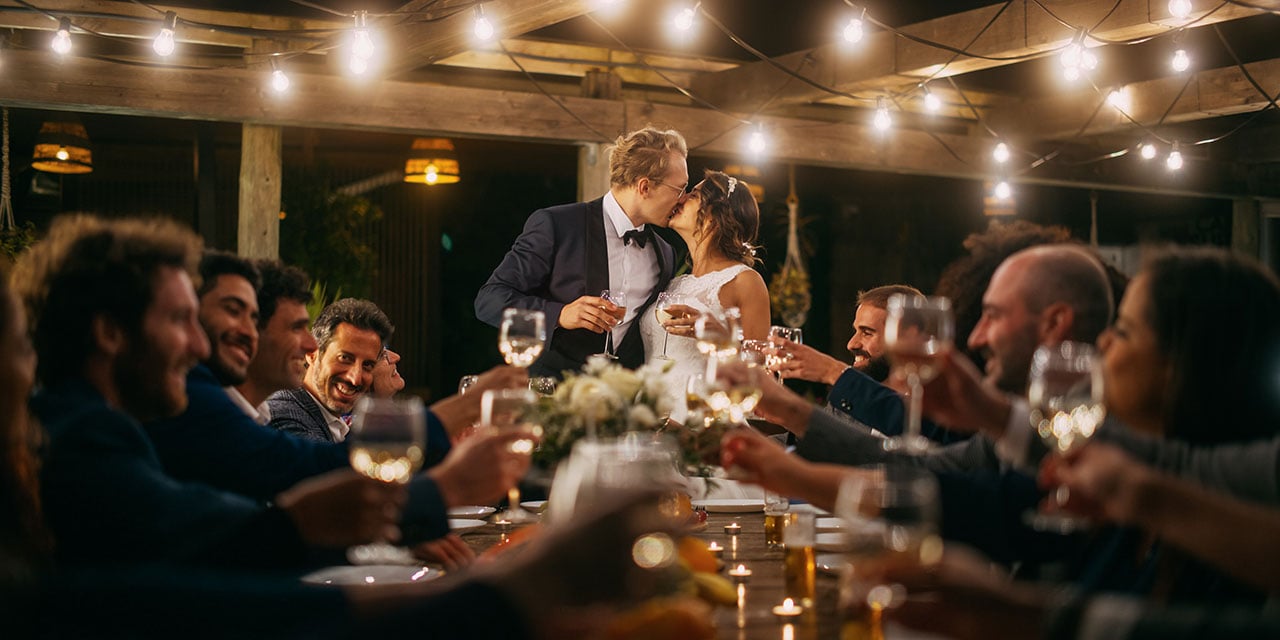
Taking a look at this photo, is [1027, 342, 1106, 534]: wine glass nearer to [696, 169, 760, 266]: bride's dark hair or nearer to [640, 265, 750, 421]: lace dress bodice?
[640, 265, 750, 421]: lace dress bodice

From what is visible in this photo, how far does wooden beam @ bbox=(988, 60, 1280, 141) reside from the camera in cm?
687

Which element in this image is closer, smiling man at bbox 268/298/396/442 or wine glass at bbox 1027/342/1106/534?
wine glass at bbox 1027/342/1106/534

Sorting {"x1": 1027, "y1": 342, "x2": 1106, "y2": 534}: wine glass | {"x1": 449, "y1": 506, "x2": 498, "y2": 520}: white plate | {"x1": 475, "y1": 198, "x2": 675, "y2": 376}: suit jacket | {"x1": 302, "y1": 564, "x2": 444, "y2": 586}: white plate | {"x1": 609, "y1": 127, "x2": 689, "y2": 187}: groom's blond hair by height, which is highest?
{"x1": 609, "y1": 127, "x2": 689, "y2": 187}: groom's blond hair

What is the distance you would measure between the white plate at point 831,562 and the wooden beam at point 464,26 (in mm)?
3170

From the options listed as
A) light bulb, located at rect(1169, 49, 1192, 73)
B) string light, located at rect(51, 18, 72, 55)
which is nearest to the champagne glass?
string light, located at rect(51, 18, 72, 55)

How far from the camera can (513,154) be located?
881 centimetres

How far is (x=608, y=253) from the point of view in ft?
14.7

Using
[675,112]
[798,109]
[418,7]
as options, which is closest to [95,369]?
[418,7]

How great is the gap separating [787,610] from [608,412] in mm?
538

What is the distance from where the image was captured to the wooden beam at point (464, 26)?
5.03 meters

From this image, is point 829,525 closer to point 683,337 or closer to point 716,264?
point 683,337

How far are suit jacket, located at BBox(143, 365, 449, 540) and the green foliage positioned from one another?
4.96 meters

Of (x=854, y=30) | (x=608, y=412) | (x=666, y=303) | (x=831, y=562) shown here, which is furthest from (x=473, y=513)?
(x=854, y=30)

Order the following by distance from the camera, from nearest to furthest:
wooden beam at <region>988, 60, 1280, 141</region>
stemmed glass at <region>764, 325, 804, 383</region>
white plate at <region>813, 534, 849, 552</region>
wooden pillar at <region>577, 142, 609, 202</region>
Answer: white plate at <region>813, 534, 849, 552</region> → stemmed glass at <region>764, 325, 804, 383</region> → wooden pillar at <region>577, 142, 609, 202</region> → wooden beam at <region>988, 60, 1280, 141</region>
